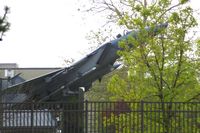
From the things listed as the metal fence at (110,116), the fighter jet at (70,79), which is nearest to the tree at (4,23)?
the metal fence at (110,116)

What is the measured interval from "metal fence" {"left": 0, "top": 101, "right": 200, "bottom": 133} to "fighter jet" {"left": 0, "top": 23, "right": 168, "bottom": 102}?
3.55m

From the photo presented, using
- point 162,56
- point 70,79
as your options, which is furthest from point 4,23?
point 70,79

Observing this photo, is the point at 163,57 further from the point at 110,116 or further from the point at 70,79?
the point at 70,79

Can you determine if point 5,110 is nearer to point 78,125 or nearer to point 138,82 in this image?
point 78,125

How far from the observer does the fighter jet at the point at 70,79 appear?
1680cm

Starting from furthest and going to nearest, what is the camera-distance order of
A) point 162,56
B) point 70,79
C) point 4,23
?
point 70,79 < point 162,56 < point 4,23

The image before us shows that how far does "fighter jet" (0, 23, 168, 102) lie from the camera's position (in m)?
16.8

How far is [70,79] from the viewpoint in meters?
17.7

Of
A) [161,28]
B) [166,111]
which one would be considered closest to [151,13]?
[161,28]

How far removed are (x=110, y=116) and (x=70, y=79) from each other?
4559 millimetres

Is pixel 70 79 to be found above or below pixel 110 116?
above

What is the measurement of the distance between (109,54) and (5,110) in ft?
16.8

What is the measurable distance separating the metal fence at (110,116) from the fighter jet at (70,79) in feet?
11.6

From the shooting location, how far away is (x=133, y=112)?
41.9ft
